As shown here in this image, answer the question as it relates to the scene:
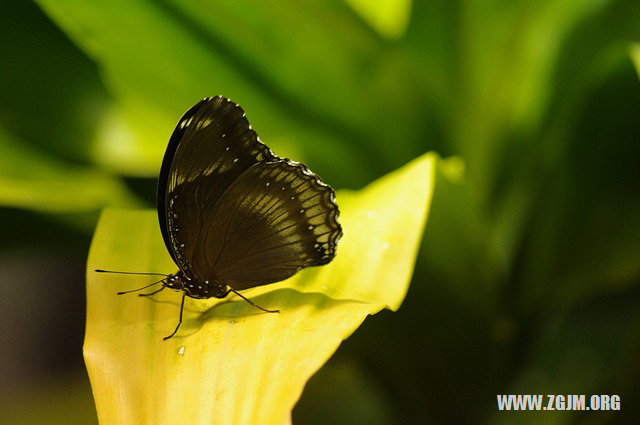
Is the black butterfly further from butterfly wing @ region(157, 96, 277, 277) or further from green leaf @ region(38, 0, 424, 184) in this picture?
green leaf @ region(38, 0, 424, 184)

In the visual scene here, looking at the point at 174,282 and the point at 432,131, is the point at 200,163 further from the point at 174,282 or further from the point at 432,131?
the point at 432,131

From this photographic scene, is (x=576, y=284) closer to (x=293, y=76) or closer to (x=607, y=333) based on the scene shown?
(x=607, y=333)

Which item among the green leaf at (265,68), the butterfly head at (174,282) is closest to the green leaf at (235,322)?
the butterfly head at (174,282)

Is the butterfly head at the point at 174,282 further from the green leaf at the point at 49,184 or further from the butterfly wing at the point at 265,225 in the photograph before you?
the green leaf at the point at 49,184

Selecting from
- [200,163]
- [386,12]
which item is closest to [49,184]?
[200,163]

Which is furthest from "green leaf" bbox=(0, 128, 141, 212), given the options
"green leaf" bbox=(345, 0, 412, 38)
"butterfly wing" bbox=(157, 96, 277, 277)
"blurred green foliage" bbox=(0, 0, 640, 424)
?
"green leaf" bbox=(345, 0, 412, 38)

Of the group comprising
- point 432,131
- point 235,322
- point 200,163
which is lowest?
point 235,322

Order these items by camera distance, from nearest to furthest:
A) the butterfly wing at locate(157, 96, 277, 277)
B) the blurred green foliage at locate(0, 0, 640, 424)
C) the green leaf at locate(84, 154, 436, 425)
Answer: the green leaf at locate(84, 154, 436, 425) < the butterfly wing at locate(157, 96, 277, 277) < the blurred green foliage at locate(0, 0, 640, 424)
